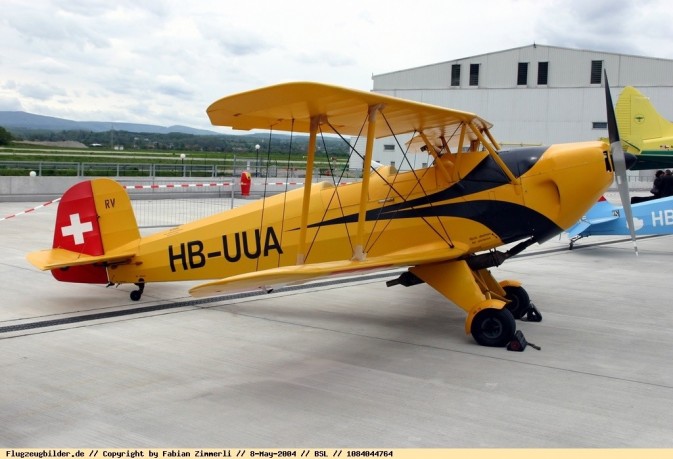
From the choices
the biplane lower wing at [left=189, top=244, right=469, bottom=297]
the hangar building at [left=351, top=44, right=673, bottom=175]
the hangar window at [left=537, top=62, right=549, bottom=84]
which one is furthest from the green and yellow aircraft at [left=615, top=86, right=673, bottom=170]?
the biplane lower wing at [left=189, top=244, right=469, bottom=297]

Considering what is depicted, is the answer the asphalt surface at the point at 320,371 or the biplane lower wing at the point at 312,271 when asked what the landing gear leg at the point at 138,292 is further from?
the biplane lower wing at the point at 312,271

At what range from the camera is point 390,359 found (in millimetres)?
6309

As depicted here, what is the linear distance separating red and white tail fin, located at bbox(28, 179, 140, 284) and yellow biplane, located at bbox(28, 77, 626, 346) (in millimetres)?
12

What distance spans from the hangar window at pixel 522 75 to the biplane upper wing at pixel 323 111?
34.4 meters

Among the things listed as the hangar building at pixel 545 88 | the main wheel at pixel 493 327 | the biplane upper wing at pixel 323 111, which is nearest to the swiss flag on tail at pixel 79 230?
the biplane upper wing at pixel 323 111

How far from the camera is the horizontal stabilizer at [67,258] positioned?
7.82 metres

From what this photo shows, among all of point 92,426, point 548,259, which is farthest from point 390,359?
point 548,259

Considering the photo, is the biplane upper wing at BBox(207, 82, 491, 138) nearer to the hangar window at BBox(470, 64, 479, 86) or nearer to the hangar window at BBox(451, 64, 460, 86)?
the hangar window at BBox(470, 64, 479, 86)

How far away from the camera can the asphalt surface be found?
453 centimetres

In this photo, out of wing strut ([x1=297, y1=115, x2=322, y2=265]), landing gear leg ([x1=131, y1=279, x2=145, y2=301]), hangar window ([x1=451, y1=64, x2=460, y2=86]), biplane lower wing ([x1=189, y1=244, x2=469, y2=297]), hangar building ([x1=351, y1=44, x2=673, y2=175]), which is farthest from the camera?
hangar window ([x1=451, y1=64, x2=460, y2=86])

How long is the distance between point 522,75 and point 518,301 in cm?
3492

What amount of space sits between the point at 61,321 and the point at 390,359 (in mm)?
3478

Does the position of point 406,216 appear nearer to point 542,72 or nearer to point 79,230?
point 79,230

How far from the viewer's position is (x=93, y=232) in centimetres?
823
